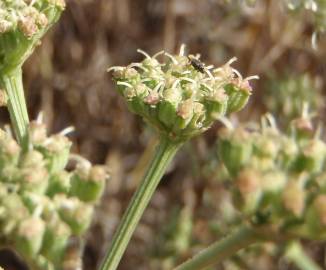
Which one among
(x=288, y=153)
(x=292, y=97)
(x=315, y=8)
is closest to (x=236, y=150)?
(x=288, y=153)

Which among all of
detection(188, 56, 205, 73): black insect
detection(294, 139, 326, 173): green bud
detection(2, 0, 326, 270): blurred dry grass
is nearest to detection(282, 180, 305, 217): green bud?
detection(294, 139, 326, 173): green bud

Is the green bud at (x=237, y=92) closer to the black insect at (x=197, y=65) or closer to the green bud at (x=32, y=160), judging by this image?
the black insect at (x=197, y=65)

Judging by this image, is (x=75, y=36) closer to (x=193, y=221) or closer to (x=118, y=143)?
(x=118, y=143)

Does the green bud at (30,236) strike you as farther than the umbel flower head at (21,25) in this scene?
No

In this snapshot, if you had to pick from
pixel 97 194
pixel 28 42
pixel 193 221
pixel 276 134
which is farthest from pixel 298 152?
pixel 193 221

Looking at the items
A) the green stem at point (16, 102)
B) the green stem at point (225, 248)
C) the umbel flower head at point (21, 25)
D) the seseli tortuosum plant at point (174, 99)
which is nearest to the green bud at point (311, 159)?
the green stem at point (225, 248)

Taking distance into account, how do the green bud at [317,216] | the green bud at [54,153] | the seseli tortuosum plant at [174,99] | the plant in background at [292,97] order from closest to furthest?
the green bud at [317,216] < the green bud at [54,153] < the seseli tortuosum plant at [174,99] < the plant in background at [292,97]

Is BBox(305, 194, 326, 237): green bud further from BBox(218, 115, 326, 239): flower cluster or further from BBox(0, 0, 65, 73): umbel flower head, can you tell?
BBox(0, 0, 65, 73): umbel flower head
